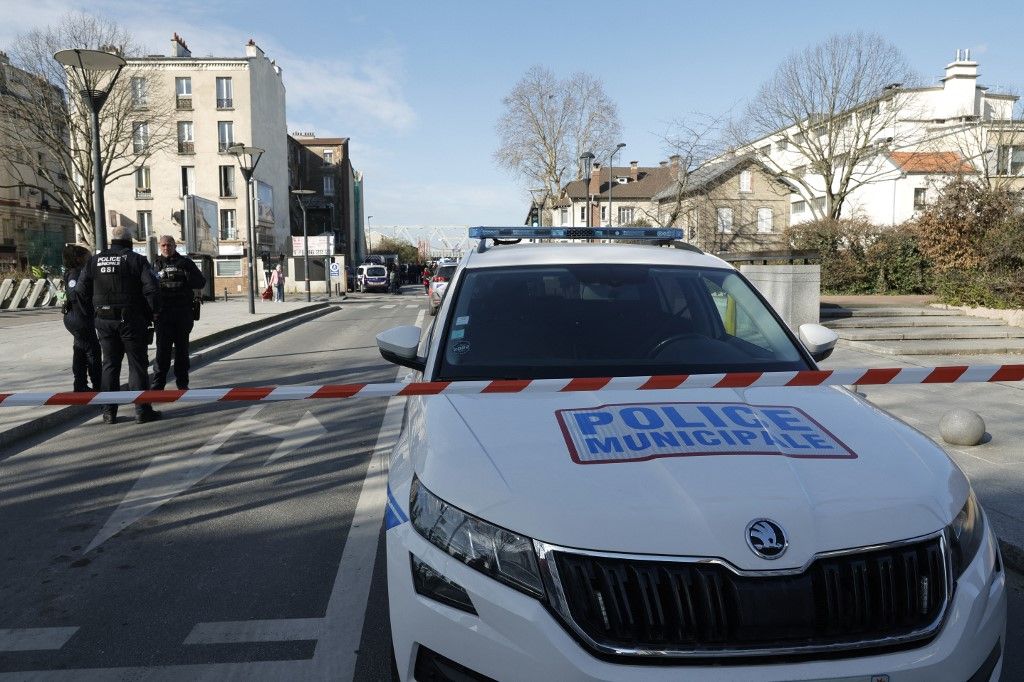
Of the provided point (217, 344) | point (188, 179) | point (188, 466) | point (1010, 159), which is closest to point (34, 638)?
point (188, 466)

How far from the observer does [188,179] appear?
2073 inches

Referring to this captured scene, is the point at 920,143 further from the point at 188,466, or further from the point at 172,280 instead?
the point at 188,466

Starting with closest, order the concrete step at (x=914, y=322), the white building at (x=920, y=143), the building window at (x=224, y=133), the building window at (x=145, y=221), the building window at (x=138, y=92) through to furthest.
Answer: the concrete step at (x=914, y=322) → the white building at (x=920, y=143) → the building window at (x=138, y=92) → the building window at (x=224, y=133) → the building window at (x=145, y=221)

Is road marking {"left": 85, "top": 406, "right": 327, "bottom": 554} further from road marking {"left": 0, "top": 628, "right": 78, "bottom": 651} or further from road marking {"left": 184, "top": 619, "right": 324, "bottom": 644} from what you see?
road marking {"left": 184, "top": 619, "right": 324, "bottom": 644}

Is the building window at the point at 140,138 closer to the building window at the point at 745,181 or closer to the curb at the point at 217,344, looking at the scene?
the curb at the point at 217,344

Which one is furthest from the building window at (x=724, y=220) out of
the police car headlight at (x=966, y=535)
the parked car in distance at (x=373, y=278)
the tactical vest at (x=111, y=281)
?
the police car headlight at (x=966, y=535)

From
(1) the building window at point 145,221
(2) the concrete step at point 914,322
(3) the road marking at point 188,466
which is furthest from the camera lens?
(1) the building window at point 145,221

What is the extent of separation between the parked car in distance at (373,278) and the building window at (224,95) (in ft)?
45.4

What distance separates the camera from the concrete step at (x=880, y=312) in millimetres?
14688

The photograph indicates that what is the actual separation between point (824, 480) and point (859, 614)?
37 cm

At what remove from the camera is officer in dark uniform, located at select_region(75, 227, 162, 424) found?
24.5ft

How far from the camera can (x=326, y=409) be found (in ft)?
27.9

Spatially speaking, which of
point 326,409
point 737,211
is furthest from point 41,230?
point 326,409

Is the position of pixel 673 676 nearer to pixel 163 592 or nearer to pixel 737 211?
pixel 163 592
